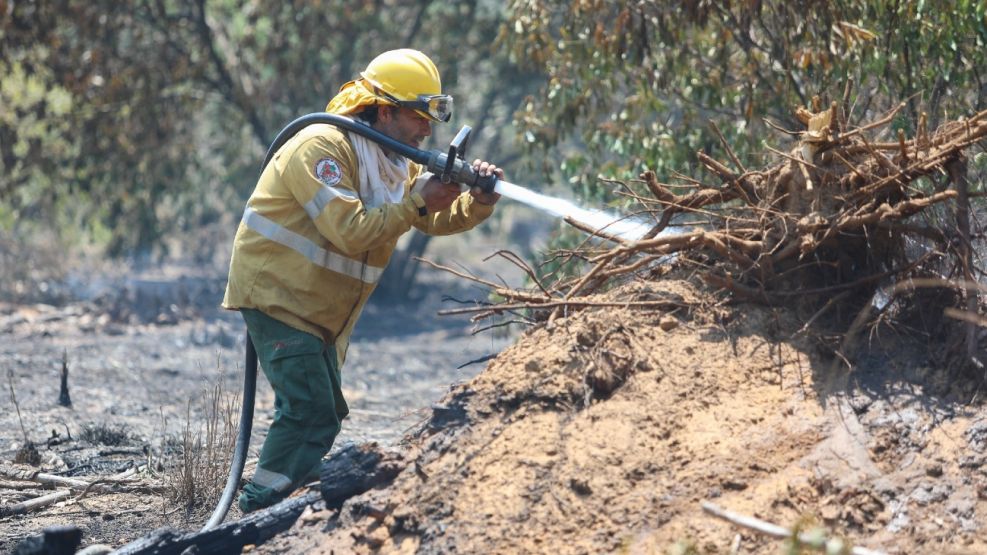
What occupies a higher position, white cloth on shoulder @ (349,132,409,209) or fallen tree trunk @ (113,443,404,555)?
white cloth on shoulder @ (349,132,409,209)

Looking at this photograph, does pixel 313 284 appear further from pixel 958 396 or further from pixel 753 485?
pixel 958 396

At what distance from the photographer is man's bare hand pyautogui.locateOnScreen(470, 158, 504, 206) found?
4.97 m

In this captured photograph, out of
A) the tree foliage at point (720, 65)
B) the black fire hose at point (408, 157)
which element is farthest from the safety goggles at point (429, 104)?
the tree foliage at point (720, 65)

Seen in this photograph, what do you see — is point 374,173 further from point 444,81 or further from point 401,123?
point 444,81

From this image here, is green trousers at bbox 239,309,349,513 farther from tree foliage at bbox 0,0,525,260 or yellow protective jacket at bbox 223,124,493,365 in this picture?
tree foliage at bbox 0,0,525,260

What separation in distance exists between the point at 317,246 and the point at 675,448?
5.61 feet

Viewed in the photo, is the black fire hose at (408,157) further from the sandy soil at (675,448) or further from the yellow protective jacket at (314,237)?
the sandy soil at (675,448)

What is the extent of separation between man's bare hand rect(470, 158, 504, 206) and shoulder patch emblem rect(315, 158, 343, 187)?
574 mm

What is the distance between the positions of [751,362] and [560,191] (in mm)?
20291

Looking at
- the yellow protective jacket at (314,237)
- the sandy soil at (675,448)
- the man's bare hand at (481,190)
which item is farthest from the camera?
the man's bare hand at (481,190)

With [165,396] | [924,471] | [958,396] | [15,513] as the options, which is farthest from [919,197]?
[165,396]

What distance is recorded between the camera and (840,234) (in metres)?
4.38

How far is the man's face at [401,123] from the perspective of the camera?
16.7 ft

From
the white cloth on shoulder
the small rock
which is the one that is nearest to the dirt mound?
Answer: the small rock
